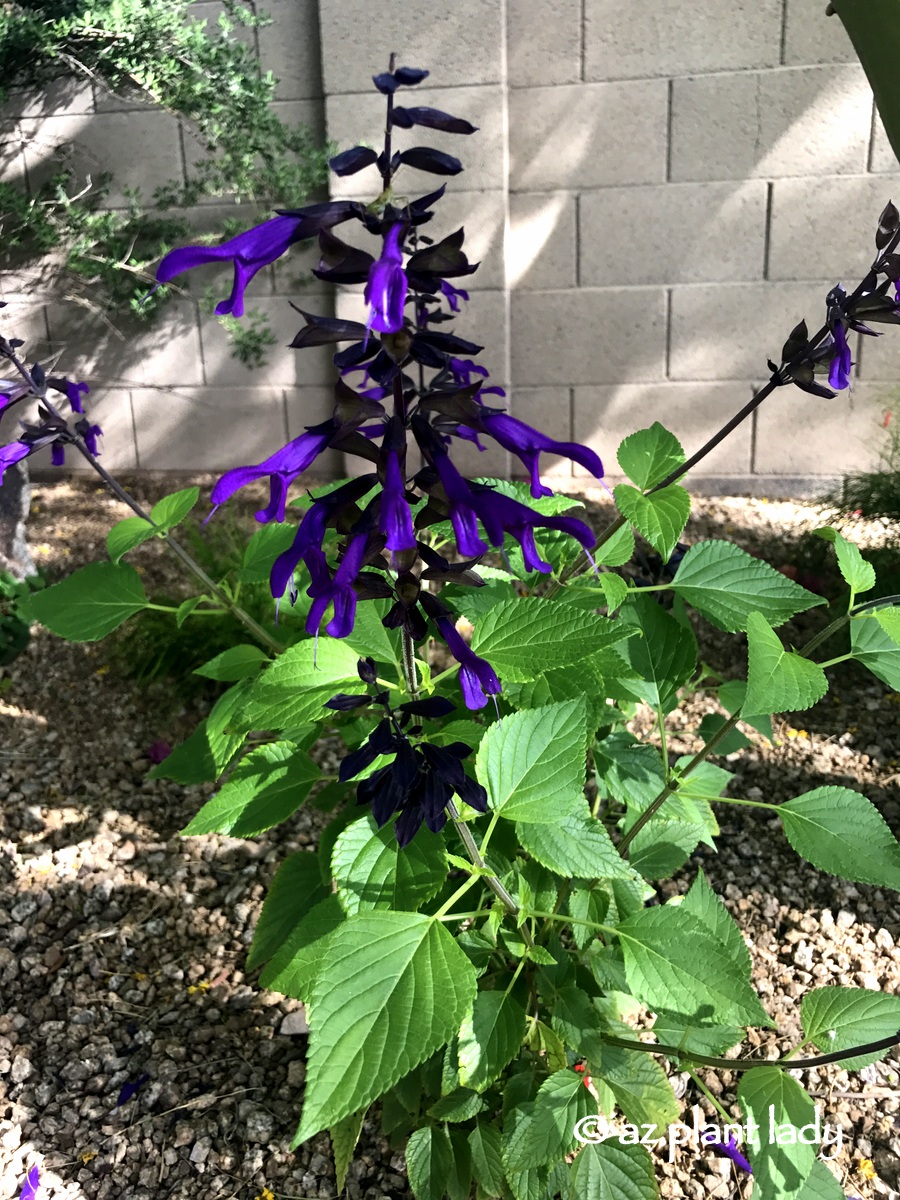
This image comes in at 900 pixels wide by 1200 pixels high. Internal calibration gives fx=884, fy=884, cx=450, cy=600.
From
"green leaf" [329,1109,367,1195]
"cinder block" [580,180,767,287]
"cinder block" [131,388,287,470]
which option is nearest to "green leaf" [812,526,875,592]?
"green leaf" [329,1109,367,1195]

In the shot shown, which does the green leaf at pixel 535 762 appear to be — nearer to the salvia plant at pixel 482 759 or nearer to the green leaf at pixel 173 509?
the salvia plant at pixel 482 759

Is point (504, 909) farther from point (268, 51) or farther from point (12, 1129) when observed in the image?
point (268, 51)

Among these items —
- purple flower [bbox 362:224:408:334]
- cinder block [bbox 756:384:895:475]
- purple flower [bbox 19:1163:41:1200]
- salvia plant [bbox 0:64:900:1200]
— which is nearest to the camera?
purple flower [bbox 362:224:408:334]

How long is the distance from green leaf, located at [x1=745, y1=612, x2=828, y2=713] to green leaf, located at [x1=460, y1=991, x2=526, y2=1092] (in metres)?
0.43

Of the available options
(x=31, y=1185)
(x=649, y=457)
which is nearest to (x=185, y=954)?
(x=31, y=1185)

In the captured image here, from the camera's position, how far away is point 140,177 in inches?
135

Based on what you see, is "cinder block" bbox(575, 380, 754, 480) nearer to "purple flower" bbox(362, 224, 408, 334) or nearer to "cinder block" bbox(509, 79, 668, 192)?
"cinder block" bbox(509, 79, 668, 192)

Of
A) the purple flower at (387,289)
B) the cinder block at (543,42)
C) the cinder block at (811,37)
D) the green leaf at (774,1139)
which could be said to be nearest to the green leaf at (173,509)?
the purple flower at (387,289)

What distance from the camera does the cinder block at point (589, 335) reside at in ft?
11.0

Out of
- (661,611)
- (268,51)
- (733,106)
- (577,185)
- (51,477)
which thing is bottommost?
(51,477)

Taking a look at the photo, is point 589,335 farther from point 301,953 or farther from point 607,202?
point 301,953

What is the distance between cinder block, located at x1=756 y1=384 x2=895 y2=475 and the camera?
10.9 ft

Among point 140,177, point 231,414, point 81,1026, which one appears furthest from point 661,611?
point 140,177

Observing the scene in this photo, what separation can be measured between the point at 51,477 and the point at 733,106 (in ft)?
10.0
